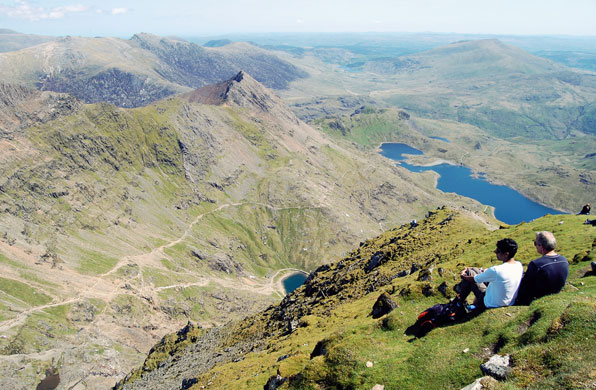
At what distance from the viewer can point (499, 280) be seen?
23000mm

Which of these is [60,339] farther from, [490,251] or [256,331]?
[490,251]

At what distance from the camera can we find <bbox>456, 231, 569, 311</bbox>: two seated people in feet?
71.4

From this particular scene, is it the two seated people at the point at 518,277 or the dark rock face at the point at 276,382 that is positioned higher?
the two seated people at the point at 518,277

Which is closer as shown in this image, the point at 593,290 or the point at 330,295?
the point at 593,290

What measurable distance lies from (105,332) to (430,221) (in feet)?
574

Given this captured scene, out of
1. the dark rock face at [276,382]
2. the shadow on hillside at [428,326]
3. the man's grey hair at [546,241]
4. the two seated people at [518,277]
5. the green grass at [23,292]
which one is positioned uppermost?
the man's grey hair at [546,241]

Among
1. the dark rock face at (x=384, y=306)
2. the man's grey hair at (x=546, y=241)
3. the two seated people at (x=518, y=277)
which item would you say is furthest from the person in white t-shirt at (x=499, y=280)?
the dark rock face at (x=384, y=306)

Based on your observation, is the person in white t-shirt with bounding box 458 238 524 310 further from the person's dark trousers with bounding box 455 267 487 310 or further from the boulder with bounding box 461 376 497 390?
the boulder with bounding box 461 376 497 390

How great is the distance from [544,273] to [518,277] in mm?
1587

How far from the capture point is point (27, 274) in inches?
7717

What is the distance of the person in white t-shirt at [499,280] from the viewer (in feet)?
72.7

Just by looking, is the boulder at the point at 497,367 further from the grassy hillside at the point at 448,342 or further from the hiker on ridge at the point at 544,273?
the hiker on ridge at the point at 544,273

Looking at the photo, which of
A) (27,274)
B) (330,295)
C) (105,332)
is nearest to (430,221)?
(330,295)

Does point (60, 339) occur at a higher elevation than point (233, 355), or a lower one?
lower
